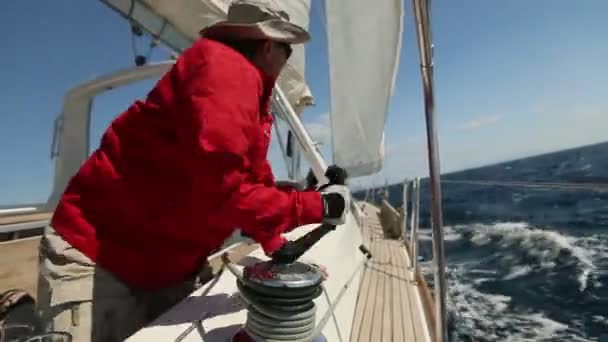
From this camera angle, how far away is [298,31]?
1.24 metres

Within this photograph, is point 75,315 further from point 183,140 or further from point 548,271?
point 548,271

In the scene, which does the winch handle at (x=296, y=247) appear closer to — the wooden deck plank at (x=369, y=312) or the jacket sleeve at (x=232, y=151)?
the jacket sleeve at (x=232, y=151)

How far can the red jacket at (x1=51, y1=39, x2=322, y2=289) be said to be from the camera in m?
0.97

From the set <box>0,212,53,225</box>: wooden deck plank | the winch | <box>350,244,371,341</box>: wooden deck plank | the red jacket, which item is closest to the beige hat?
the red jacket

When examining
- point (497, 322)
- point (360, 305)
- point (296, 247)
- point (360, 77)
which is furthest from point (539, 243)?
point (296, 247)

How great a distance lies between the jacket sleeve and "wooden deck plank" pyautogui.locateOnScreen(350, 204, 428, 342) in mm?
1396

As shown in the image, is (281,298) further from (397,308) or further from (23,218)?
(23,218)

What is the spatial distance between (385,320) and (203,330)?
1.85 meters

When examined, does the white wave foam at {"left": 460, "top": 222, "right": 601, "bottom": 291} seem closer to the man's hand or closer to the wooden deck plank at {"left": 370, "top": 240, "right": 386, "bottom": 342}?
the wooden deck plank at {"left": 370, "top": 240, "right": 386, "bottom": 342}

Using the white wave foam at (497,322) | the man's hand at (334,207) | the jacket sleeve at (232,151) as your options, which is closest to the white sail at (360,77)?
the white wave foam at (497,322)

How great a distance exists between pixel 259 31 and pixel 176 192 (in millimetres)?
511

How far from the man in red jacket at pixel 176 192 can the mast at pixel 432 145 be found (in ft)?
0.99

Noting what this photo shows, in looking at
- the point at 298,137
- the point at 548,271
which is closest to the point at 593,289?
the point at 548,271

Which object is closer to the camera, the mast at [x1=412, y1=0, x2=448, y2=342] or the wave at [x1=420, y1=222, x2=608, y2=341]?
the mast at [x1=412, y1=0, x2=448, y2=342]
